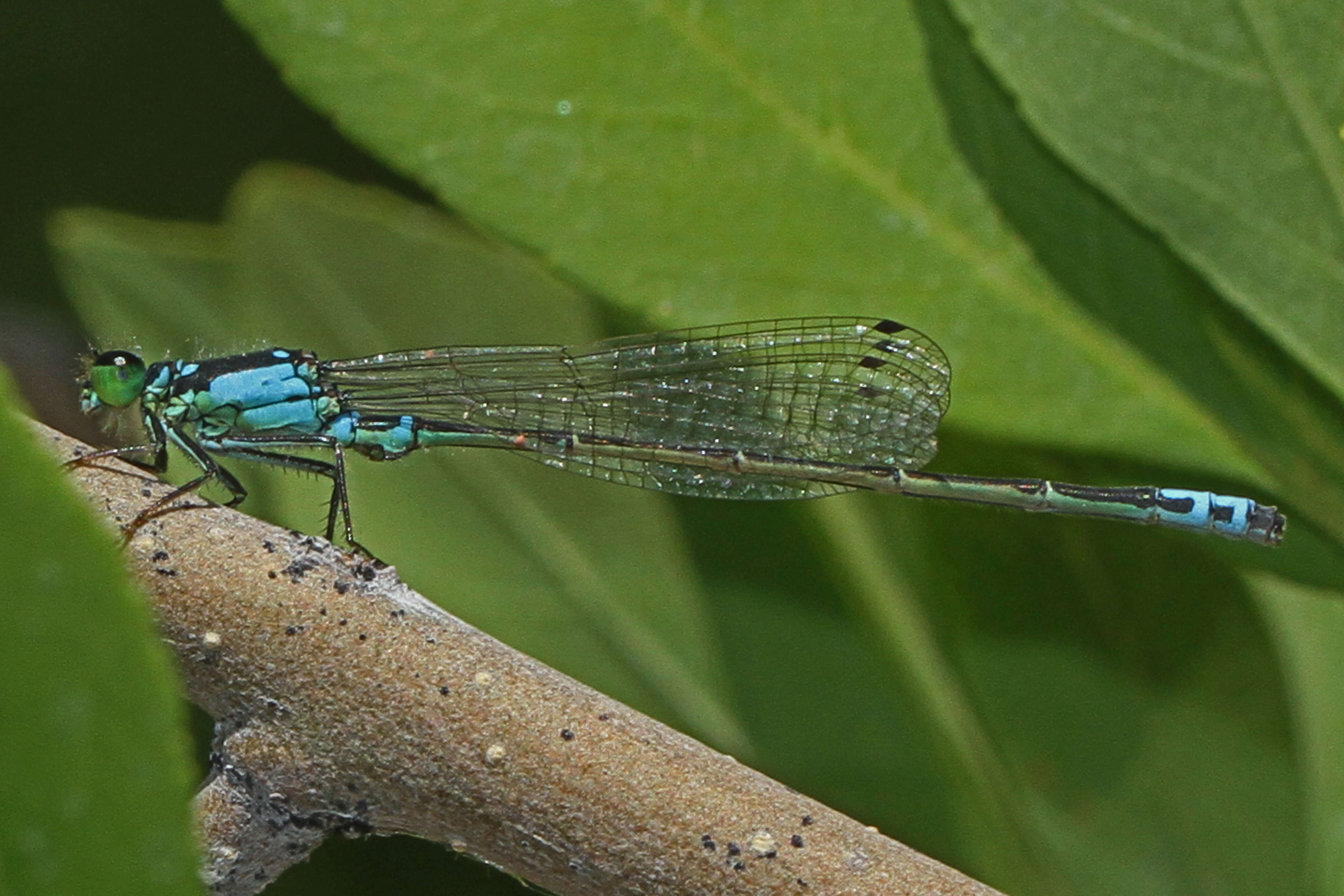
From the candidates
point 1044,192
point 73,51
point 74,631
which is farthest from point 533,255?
point 73,51

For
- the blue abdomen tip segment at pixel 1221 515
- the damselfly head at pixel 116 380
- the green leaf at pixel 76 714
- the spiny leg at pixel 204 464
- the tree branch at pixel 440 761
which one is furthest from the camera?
the damselfly head at pixel 116 380

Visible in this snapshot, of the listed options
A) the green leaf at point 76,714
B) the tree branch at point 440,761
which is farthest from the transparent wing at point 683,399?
the green leaf at point 76,714

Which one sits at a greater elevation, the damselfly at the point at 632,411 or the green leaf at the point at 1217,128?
the green leaf at the point at 1217,128

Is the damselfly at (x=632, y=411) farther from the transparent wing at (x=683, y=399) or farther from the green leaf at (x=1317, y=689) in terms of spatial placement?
the green leaf at (x=1317, y=689)

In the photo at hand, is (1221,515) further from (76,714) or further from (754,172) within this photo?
(76,714)

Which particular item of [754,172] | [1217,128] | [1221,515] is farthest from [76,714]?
[1221,515]

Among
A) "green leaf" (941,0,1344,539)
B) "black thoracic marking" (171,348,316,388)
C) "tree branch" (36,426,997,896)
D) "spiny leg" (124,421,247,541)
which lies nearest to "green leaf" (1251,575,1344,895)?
"green leaf" (941,0,1344,539)

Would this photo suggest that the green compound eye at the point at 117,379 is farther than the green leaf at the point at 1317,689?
Yes
